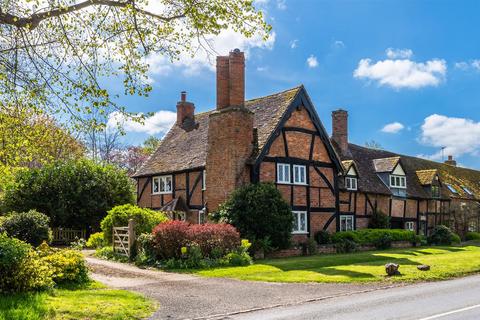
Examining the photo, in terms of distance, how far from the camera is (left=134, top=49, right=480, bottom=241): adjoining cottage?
84.6 feet

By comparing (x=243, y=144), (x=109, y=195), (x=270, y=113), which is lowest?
(x=109, y=195)

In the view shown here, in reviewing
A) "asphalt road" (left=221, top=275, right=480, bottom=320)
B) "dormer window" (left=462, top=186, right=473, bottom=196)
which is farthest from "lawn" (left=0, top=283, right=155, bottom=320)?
"dormer window" (left=462, top=186, right=473, bottom=196)

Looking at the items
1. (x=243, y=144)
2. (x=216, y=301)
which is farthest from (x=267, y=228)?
(x=216, y=301)

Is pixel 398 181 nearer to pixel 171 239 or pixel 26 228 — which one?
pixel 171 239

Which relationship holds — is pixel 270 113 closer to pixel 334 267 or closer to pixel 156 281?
pixel 334 267

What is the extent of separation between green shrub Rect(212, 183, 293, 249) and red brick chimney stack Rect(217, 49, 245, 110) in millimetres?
4799

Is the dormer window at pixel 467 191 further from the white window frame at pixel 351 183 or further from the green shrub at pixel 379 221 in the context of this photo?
the white window frame at pixel 351 183

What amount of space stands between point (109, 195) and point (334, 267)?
64.4 feet

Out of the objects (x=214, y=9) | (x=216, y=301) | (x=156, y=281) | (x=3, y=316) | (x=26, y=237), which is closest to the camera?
(x=3, y=316)

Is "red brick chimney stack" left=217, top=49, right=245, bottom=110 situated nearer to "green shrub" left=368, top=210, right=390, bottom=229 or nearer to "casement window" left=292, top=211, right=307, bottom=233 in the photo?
"casement window" left=292, top=211, right=307, bottom=233

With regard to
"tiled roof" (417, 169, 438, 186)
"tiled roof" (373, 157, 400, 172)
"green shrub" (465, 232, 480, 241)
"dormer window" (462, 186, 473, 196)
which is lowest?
"green shrub" (465, 232, 480, 241)

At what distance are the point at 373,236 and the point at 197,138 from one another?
41.9 feet

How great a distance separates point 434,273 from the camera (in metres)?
17.7

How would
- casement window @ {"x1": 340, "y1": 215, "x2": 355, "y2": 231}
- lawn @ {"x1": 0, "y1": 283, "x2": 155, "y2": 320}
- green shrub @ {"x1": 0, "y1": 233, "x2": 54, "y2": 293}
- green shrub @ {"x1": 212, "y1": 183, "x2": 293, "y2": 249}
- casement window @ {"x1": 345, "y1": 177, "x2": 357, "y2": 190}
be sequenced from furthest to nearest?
1. casement window @ {"x1": 345, "y1": 177, "x2": 357, "y2": 190}
2. casement window @ {"x1": 340, "y1": 215, "x2": 355, "y2": 231}
3. green shrub @ {"x1": 212, "y1": 183, "x2": 293, "y2": 249}
4. green shrub @ {"x1": 0, "y1": 233, "x2": 54, "y2": 293}
5. lawn @ {"x1": 0, "y1": 283, "x2": 155, "y2": 320}
